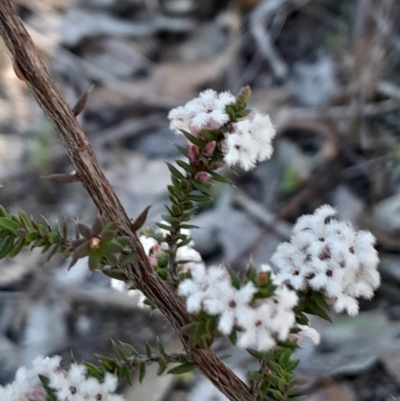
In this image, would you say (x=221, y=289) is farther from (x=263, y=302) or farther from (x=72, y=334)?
(x=72, y=334)

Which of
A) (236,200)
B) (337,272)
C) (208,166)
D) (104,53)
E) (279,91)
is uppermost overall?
(104,53)

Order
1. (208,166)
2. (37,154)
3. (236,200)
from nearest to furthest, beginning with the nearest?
(208,166) → (236,200) → (37,154)

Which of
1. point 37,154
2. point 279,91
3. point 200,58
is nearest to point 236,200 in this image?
point 279,91

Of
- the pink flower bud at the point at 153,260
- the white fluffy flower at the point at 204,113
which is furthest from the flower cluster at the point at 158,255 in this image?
the white fluffy flower at the point at 204,113

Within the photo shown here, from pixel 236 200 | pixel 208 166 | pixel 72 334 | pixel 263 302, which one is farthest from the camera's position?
A: pixel 236 200

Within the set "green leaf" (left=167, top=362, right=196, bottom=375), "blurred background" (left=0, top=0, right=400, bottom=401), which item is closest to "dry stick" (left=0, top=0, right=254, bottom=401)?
"green leaf" (left=167, top=362, right=196, bottom=375)

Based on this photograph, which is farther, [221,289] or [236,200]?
[236,200]

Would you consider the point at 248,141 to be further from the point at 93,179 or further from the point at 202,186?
the point at 93,179
